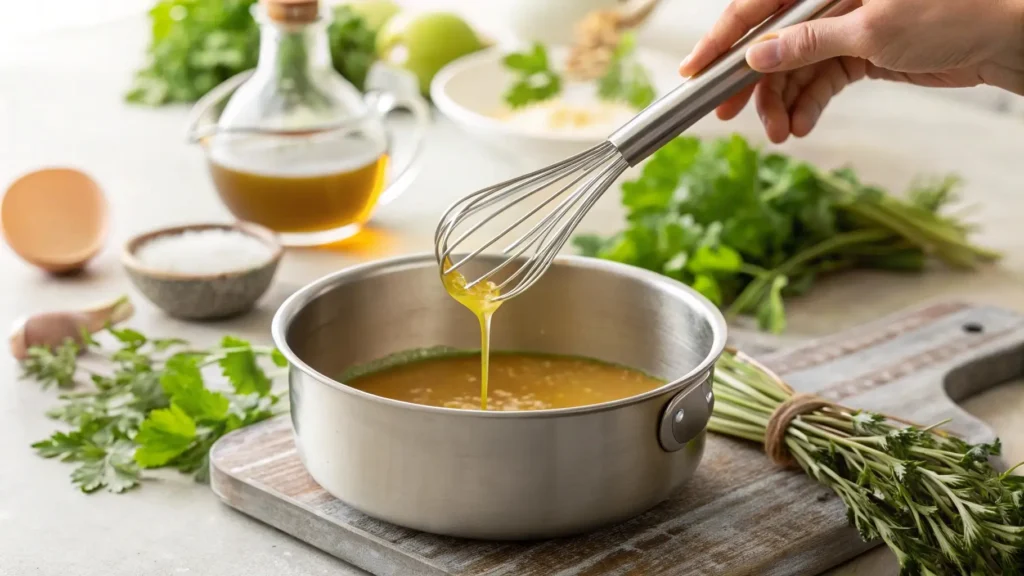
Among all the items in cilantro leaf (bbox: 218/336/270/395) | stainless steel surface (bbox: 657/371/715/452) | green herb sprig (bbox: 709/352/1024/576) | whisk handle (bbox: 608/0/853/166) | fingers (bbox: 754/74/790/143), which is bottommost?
cilantro leaf (bbox: 218/336/270/395)

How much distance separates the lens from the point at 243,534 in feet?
3.58

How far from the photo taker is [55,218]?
5.37 ft

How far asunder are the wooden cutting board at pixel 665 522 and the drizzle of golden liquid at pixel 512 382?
0.10 meters

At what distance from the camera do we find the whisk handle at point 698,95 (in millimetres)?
1046

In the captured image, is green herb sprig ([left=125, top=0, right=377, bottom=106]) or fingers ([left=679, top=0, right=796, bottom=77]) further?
green herb sprig ([left=125, top=0, right=377, bottom=106])

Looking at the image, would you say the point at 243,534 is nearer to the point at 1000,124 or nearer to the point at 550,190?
the point at 550,190

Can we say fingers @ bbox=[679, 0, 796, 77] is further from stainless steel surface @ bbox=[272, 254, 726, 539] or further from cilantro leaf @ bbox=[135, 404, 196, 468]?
cilantro leaf @ bbox=[135, 404, 196, 468]

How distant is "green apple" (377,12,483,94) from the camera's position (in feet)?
7.64

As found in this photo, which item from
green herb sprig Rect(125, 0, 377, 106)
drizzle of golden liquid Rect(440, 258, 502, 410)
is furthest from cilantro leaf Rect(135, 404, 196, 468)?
green herb sprig Rect(125, 0, 377, 106)

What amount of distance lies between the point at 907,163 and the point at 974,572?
52.0 inches

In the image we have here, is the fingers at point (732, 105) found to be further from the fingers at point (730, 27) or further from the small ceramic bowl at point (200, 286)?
the small ceramic bowl at point (200, 286)

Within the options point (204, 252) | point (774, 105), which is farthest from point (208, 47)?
point (774, 105)

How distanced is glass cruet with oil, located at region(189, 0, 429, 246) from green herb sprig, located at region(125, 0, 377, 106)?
1.75 feet

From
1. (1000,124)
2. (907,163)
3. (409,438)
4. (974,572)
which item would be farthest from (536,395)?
(1000,124)
